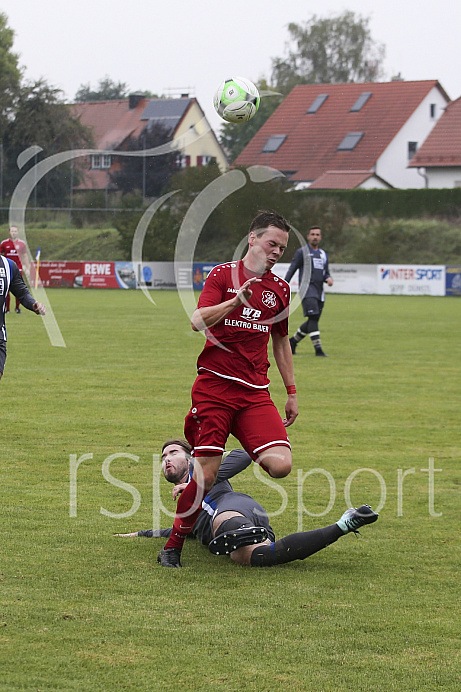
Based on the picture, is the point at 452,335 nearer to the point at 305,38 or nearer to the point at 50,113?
the point at 50,113

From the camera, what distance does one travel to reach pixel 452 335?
71.8 feet

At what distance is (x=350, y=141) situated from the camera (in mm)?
59625

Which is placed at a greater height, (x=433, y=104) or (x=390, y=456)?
(x=433, y=104)

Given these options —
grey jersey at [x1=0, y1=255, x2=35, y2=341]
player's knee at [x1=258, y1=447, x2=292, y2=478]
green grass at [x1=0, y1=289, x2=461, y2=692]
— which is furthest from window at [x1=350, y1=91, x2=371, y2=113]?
player's knee at [x1=258, y1=447, x2=292, y2=478]

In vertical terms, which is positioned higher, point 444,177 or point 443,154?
point 443,154

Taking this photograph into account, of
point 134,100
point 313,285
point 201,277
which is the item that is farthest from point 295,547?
point 134,100

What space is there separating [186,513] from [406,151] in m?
57.9

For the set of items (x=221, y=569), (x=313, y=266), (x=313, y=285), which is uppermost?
(x=313, y=266)

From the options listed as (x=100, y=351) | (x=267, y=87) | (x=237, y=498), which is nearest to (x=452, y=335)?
(x=100, y=351)

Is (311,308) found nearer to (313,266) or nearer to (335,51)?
(313,266)

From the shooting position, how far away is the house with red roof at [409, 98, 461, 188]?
54.6 meters

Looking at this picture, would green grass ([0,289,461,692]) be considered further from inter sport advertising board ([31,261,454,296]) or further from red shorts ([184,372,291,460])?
inter sport advertising board ([31,261,454,296])

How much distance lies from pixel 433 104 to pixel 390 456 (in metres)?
57.6

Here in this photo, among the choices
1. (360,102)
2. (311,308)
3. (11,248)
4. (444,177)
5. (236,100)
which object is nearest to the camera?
(236,100)
